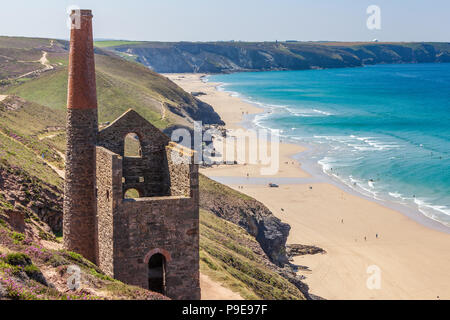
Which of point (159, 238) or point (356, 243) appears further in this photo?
point (356, 243)

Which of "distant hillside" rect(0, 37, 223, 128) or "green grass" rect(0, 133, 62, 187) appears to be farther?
"distant hillside" rect(0, 37, 223, 128)

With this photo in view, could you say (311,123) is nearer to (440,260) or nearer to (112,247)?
(440,260)

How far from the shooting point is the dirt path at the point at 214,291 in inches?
806

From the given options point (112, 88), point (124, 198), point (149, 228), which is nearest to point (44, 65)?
point (112, 88)

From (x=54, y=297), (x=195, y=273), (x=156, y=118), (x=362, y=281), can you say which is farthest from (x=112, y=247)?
(x=156, y=118)

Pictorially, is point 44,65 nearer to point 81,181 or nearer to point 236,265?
point 236,265

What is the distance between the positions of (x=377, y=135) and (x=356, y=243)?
179 ft

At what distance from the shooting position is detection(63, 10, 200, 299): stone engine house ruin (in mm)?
17344

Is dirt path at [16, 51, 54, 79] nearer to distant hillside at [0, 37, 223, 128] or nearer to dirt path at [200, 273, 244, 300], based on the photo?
distant hillside at [0, 37, 223, 128]

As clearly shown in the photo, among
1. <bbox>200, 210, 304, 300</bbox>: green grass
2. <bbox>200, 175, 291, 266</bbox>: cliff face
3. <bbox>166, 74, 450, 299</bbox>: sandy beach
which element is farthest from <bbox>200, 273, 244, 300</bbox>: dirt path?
<bbox>166, 74, 450, 299</bbox>: sandy beach

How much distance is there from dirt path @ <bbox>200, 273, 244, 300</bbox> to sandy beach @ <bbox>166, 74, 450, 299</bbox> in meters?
15.6

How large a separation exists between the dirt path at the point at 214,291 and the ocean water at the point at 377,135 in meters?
36.7

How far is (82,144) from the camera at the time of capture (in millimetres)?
19562
